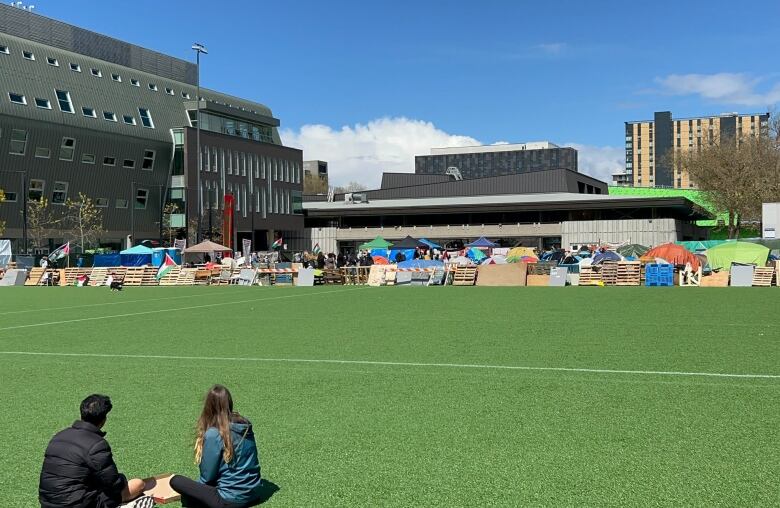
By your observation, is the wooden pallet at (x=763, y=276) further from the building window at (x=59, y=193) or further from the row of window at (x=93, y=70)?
the row of window at (x=93, y=70)

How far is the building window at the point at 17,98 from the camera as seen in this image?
6234cm

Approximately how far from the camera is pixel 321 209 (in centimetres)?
9712

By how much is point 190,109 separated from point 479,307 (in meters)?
66.2

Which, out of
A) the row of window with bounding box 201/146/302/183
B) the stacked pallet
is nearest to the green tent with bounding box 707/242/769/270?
the stacked pallet

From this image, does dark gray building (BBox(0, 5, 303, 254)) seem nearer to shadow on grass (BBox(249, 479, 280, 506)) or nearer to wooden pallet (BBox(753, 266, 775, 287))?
wooden pallet (BBox(753, 266, 775, 287))

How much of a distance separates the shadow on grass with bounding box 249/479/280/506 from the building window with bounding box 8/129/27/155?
207ft

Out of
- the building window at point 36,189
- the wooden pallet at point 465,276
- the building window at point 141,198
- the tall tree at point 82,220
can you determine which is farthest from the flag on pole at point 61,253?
the wooden pallet at point 465,276

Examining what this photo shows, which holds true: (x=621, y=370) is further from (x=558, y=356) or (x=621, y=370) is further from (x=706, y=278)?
(x=706, y=278)

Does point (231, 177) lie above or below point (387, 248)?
above

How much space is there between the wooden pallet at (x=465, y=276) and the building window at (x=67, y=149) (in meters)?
40.7

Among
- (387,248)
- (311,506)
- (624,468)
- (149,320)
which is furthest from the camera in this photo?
(387,248)

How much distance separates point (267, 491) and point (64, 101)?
68.8 metres

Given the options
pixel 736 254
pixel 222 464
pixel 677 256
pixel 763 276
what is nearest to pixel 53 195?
pixel 677 256

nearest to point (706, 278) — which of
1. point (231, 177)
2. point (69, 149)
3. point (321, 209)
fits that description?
point (69, 149)
